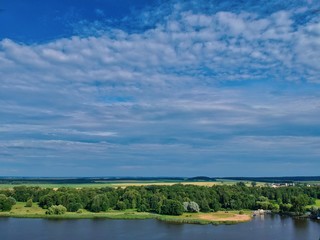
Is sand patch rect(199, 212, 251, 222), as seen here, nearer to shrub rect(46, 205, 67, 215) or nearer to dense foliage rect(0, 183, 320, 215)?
dense foliage rect(0, 183, 320, 215)

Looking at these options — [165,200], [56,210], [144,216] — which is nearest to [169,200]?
[165,200]

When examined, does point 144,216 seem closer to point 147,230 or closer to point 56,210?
point 147,230

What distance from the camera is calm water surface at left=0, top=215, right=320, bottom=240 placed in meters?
48.4

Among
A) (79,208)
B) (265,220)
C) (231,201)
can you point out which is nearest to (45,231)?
(79,208)

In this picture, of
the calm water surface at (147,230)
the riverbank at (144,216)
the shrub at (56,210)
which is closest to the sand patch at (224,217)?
the riverbank at (144,216)

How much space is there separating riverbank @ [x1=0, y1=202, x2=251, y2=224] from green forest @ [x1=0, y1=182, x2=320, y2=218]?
202cm

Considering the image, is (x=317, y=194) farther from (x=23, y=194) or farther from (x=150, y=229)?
(x=23, y=194)

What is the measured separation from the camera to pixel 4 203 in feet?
236

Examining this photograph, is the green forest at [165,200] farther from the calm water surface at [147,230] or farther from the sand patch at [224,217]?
the calm water surface at [147,230]

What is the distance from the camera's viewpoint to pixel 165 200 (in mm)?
74938

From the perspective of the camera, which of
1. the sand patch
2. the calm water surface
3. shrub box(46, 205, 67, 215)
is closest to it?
the calm water surface

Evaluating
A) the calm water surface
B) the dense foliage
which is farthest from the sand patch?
the dense foliage

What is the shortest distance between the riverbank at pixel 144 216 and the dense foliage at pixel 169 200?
2.31 metres

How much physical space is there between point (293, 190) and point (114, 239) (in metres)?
60.6
